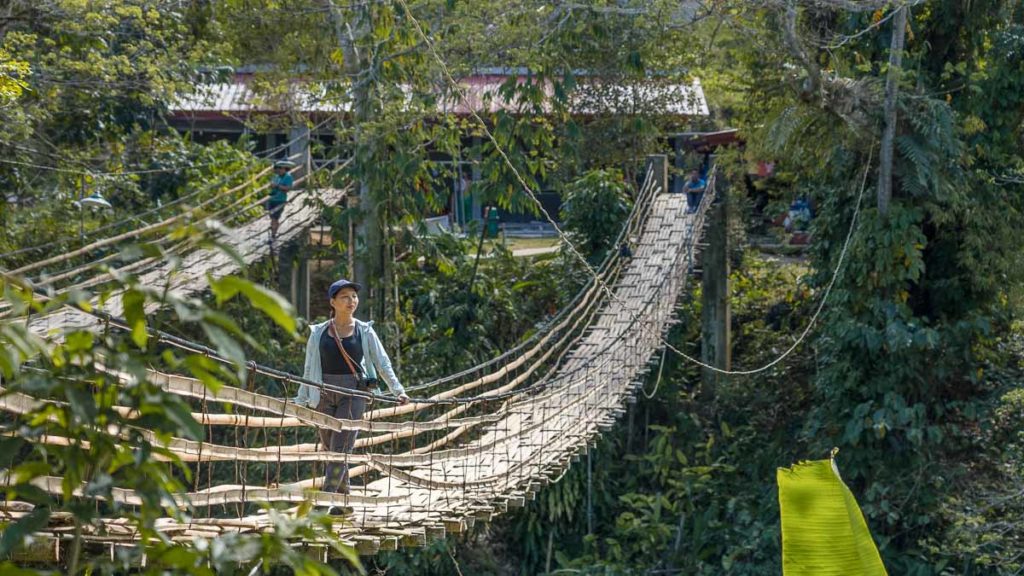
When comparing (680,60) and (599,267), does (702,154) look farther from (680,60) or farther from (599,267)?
(599,267)

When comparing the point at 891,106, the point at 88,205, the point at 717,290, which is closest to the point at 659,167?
the point at 717,290

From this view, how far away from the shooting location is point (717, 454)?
364 inches

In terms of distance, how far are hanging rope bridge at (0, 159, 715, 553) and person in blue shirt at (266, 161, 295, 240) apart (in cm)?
10

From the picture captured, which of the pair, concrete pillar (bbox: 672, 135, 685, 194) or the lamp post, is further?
concrete pillar (bbox: 672, 135, 685, 194)

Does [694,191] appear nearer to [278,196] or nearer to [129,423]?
[278,196]

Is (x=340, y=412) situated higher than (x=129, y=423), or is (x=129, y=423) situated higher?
(x=129, y=423)

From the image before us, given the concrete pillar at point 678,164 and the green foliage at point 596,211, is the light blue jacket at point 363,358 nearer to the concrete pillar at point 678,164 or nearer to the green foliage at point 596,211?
the green foliage at point 596,211

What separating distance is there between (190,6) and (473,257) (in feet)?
8.48

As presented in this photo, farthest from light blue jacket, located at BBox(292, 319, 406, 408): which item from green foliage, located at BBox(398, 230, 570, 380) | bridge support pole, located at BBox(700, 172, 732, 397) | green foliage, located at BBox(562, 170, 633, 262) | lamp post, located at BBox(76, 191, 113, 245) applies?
bridge support pole, located at BBox(700, 172, 732, 397)

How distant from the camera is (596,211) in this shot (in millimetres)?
9281

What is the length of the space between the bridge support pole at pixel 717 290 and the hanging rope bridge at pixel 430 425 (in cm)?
35

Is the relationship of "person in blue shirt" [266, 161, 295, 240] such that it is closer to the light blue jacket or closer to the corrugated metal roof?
the corrugated metal roof

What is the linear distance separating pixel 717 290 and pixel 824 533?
19.6ft

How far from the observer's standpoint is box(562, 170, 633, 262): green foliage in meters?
9.23
